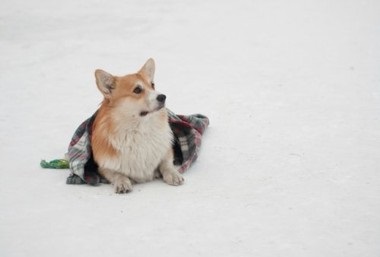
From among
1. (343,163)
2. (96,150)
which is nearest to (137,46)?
(96,150)

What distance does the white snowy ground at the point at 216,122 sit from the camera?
3.31 meters

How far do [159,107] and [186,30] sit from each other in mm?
5226

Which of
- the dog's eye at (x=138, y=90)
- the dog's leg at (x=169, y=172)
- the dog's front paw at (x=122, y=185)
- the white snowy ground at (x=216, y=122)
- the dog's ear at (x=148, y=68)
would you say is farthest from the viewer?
the dog's ear at (x=148, y=68)

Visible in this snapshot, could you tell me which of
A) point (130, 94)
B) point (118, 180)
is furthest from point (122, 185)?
point (130, 94)

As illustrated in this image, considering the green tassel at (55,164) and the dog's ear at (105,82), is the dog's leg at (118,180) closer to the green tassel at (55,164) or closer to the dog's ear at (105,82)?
the green tassel at (55,164)

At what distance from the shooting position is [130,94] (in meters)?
4.22

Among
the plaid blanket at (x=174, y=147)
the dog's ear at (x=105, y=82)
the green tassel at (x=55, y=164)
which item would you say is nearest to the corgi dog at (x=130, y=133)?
the dog's ear at (x=105, y=82)

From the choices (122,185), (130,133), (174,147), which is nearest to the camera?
(122,185)

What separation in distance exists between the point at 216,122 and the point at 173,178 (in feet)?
5.10

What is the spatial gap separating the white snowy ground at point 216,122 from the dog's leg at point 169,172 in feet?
0.27

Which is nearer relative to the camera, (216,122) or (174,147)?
(174,147)

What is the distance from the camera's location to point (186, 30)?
9.11m

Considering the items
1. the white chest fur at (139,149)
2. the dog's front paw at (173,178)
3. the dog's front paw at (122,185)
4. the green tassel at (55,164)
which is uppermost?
the white chest fur at (139,149)

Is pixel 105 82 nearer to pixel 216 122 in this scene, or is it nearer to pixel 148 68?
pixel 148 68
